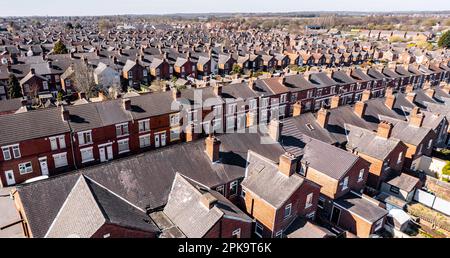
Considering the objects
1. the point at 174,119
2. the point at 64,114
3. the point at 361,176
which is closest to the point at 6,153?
the point at 64,114

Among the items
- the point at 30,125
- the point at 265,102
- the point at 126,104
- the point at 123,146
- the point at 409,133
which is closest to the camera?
the point at 30,125

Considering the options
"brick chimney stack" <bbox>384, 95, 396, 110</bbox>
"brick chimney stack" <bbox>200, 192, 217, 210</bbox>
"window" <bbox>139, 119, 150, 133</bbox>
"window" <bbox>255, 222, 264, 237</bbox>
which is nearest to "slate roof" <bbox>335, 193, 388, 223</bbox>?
"window" <bbox>255, 222, 264, 237</bbox>

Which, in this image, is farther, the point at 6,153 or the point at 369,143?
the point at 369,143

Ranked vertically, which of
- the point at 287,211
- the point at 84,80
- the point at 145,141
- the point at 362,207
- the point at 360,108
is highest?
the point at 360,108

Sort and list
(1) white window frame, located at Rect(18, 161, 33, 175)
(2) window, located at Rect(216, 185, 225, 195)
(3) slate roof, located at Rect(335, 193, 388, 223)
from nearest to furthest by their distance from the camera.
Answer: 1. (2) window, located at Rect(216, 185, 225, 195)
2. (3) slate roof, located at Rect(335, 193, 388, 223)
3. (1) white window frame, located at Rect(18, 161, 33, 175)

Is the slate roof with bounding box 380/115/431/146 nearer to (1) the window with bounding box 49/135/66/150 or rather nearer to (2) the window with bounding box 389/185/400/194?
(2) the window with bounding box 389/185/400/194

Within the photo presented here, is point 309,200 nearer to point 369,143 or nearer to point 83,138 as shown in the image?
point 369,143
